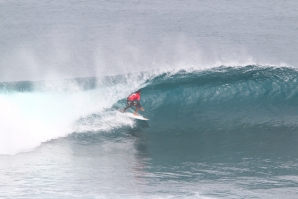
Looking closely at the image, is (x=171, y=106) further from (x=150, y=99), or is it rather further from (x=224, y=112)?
(x=224, y=112)

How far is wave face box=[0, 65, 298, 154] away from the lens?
54.9 ft

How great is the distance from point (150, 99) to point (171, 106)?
2.93 feet

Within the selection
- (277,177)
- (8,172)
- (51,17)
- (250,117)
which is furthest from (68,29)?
(277,177)

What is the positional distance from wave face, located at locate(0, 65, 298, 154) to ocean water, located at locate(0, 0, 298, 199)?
52mm

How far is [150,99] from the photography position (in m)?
19.8

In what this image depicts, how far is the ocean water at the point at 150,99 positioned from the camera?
13.1 m

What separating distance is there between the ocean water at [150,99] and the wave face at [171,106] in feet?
0.17

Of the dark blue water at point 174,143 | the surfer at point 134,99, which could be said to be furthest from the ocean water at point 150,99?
the surfer at point 134,99

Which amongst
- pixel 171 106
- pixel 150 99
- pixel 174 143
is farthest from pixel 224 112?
pixel 174 143

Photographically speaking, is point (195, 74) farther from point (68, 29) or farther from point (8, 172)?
point (68, 29)

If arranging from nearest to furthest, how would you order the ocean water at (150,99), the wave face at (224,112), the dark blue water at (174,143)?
the dark blue water at (174,143) < the ocean water at (150,99) < the wave face at (224,112)

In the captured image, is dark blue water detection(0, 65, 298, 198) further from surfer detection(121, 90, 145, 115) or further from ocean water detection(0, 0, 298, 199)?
surfer detection(121, 90, 145, 115)

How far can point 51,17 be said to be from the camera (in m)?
32.3

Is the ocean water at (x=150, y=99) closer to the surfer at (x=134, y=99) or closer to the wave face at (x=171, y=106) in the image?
the wave face at (x=171, y=106)
